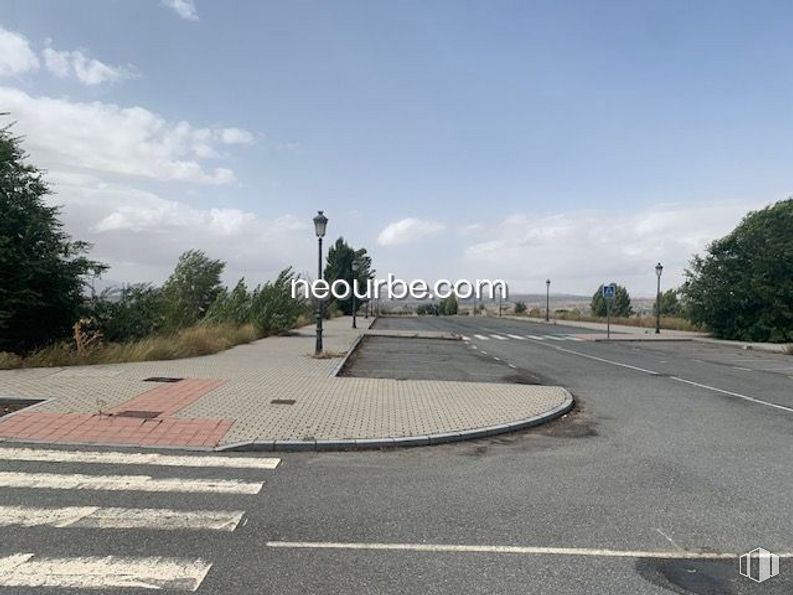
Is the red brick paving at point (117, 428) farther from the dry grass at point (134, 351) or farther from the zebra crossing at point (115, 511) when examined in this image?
the dry grass at point (134, 351)

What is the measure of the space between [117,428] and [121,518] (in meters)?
3.37

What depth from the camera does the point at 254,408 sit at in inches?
377

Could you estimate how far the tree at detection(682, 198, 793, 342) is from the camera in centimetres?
3203

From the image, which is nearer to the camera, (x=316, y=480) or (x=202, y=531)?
(x=202, y=531)

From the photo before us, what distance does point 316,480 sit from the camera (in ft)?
20.4

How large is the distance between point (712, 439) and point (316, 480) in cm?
560

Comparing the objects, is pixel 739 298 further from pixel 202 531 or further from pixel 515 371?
pixel 202 531

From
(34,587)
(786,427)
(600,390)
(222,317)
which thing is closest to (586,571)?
(34,587)

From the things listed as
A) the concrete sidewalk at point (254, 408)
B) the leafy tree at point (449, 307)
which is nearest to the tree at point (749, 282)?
the concrete sidewalk at point (254, 408)

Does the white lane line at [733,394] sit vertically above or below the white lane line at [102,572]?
above

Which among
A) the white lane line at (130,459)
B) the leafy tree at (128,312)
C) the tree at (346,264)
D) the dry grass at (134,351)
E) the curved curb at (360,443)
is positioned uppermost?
the tree at (346,264)

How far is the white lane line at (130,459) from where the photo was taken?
6.71 metres

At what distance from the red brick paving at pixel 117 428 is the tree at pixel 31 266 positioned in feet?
21.5

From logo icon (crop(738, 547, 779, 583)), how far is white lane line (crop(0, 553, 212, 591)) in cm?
359
